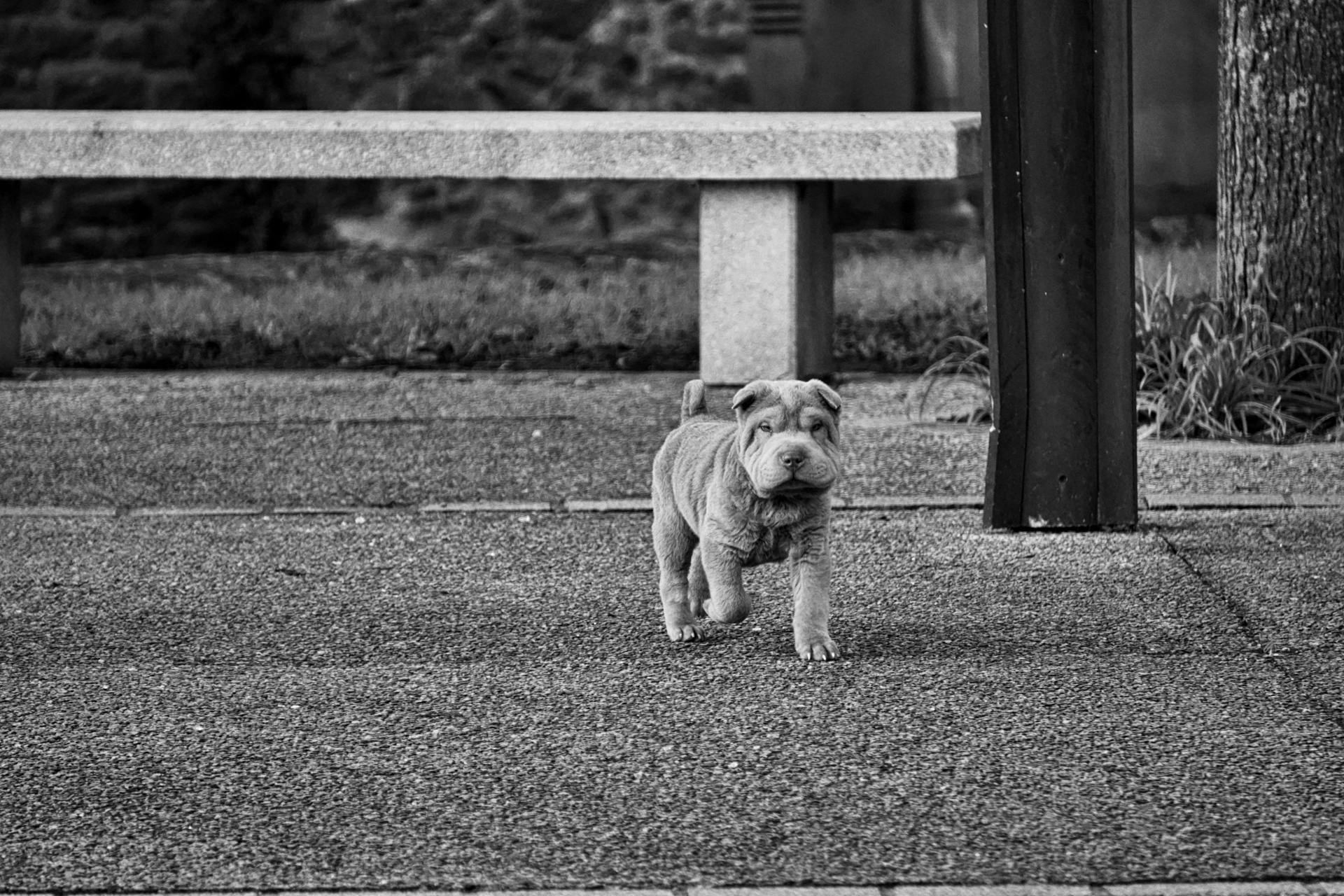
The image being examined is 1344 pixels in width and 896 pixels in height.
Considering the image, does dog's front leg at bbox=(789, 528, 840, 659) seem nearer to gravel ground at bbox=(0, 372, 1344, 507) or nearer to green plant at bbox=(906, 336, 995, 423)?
gravel ground at bbox=(0, 372, 1344, 507)

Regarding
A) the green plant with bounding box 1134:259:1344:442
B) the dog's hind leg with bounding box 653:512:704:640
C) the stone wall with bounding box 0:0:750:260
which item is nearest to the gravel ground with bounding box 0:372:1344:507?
the green plant with bounding box 1134:259:1344:442

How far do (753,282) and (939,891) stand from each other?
5139 mm

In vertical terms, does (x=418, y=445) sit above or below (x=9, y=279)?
below

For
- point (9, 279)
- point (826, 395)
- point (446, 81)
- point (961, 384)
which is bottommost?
point (961, 384)

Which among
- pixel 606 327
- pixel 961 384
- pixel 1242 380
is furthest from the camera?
pixel 606 327

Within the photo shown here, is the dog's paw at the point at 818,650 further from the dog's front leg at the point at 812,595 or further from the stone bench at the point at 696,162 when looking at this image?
the stone bench at the point at 696,162

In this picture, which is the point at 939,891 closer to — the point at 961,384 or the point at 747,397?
the point at 747,397

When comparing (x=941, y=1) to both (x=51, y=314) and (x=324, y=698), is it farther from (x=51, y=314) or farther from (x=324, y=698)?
(x=324, y=698)

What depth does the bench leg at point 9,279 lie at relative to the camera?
8.22m

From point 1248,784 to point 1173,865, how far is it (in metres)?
0.43

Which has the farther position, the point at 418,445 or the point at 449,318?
the point at 449,318

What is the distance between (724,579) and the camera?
407 cm

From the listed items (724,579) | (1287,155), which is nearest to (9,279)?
(1287,155)

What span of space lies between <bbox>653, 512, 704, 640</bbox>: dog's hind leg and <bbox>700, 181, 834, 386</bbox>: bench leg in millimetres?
3453
